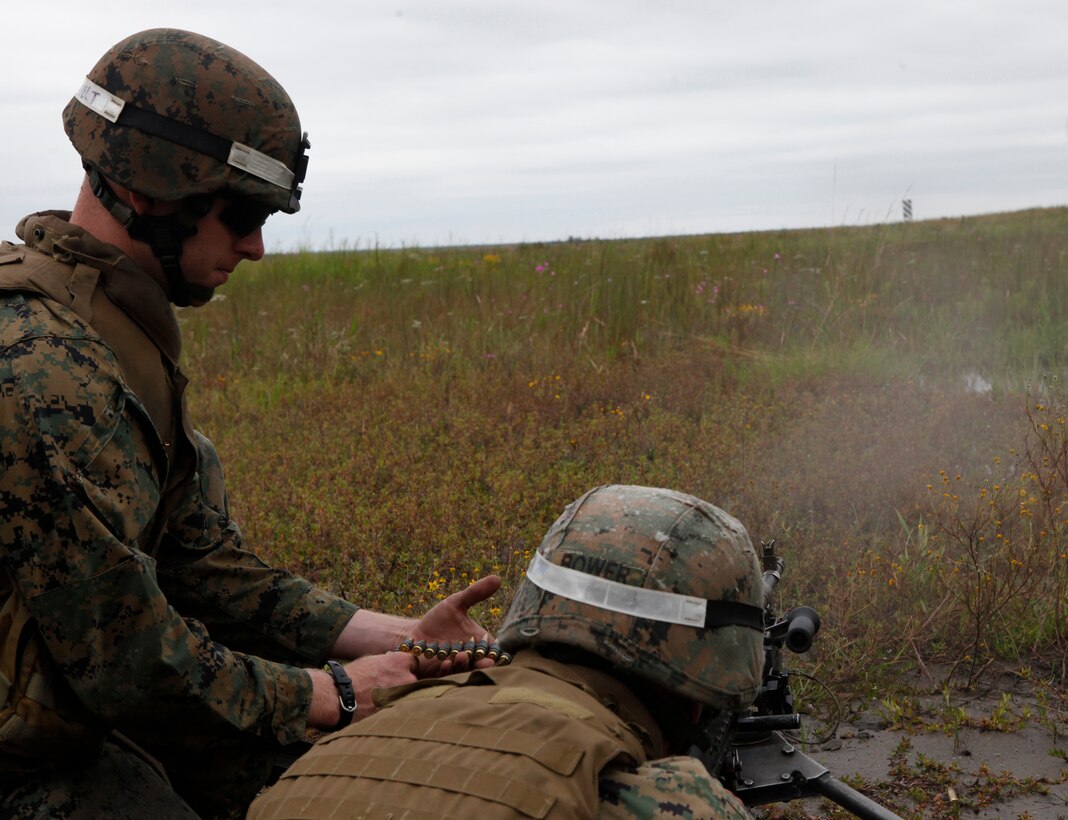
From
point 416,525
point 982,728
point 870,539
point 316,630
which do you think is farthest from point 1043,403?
point 316,630

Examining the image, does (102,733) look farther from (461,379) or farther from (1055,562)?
(461,379)

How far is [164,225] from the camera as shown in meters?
2.81

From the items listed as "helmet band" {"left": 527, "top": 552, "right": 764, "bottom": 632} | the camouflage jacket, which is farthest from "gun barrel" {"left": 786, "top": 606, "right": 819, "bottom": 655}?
the camouflage jacket

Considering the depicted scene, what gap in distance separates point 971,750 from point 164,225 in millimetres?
3046

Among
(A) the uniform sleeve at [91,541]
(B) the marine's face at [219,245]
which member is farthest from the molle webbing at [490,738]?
(B) the marine's face at [219,245]

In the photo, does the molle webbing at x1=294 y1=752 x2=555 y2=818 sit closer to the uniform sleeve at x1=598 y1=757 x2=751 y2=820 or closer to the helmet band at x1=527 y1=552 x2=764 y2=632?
the uniform sleeve at x1=598 y1=757 x2=751 y2=820

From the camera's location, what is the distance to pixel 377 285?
37.6 feet

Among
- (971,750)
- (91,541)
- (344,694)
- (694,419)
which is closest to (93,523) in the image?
(91,541)

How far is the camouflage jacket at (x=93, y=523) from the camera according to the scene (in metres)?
2.36

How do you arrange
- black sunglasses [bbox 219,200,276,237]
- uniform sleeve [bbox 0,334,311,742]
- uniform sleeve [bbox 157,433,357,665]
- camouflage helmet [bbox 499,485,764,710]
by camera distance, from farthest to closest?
1. uniform sleeve [bbox 157,433,357,665]
2. black sunglasses [bbox 219,200,276,237]
3. uniform sleeve [bbox 0,334,311,742]
4. camouflage helmet [bbox 499,485,764,710]

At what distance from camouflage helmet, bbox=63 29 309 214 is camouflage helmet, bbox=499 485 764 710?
1.32 m

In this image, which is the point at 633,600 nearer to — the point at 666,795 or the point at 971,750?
the point at 666,795

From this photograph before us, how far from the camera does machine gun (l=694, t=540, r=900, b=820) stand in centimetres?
263

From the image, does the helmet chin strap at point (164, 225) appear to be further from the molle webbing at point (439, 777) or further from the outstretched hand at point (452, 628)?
the molle webbing at point (439, 777)
